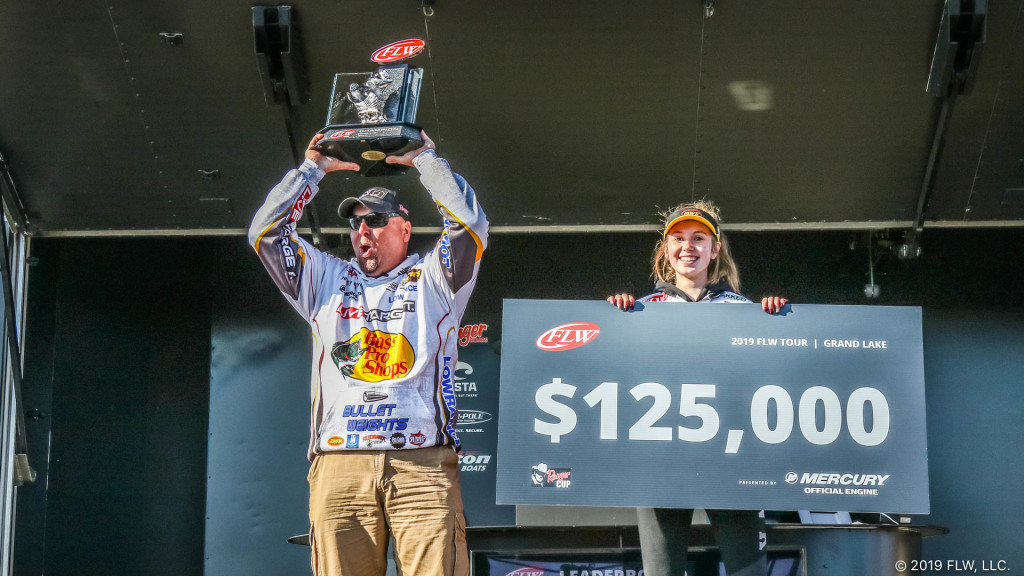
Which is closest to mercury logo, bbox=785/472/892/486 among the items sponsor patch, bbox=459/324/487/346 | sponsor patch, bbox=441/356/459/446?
sponsor patch, bbox=441/356/459/446

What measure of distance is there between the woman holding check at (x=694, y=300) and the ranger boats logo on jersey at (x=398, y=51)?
1114mm

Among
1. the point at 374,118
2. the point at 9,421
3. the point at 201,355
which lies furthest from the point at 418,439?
the point at 201,355

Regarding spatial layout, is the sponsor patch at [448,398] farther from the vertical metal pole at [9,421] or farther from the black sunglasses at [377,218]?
the vertical metal pole at [9,421]

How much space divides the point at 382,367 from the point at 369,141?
0.72 meters

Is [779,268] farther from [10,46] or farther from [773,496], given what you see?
[10,46]

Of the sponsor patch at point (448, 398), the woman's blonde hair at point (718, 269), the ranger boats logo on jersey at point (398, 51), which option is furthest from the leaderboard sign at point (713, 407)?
the ranger boats logo on jersey at point (398, 51)

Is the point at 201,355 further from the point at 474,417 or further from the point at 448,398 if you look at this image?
the point at 448,398

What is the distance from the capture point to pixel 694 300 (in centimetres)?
380

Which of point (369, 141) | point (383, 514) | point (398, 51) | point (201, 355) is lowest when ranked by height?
point (383, 514)

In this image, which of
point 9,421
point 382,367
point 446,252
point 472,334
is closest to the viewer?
point 382,367

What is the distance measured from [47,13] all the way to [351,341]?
1.86m

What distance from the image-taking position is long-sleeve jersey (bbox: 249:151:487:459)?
2969 millimetres

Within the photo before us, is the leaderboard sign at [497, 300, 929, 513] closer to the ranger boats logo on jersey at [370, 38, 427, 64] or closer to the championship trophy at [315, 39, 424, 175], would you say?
the championship trophy at [315, 39, 424, 175]

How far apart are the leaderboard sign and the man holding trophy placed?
534 mm
